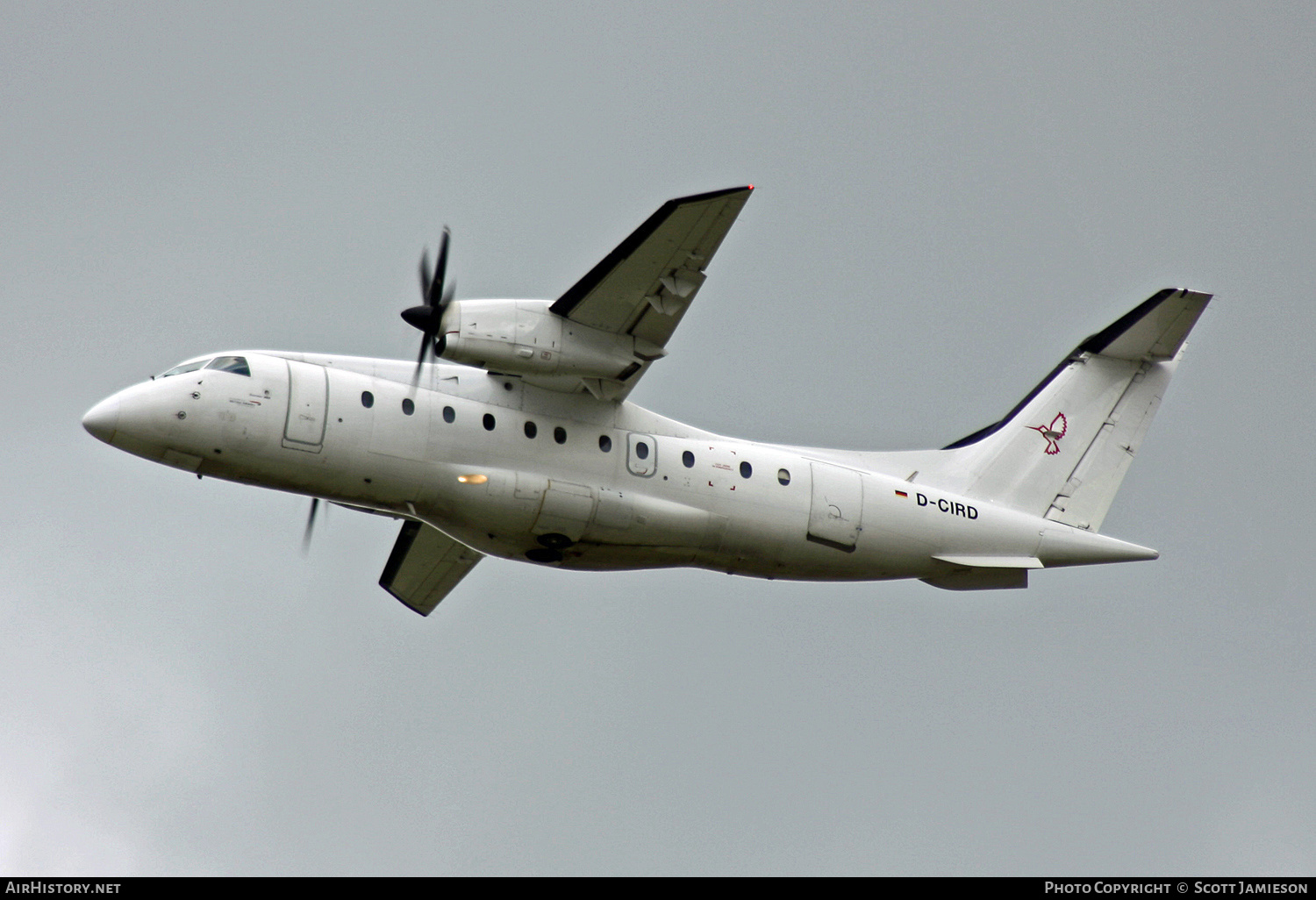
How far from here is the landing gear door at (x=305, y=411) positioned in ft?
57.4

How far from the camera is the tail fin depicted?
21.9 metres

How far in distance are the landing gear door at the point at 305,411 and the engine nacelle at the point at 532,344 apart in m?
1.73

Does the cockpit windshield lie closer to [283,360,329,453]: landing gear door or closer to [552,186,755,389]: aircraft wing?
[283,360,329,453]: landing gear door

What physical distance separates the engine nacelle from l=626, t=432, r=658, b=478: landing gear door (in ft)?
3.08

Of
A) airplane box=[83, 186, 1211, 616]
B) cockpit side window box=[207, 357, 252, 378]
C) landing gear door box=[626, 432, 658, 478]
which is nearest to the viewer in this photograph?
airplane box=[83, 186, 1211, 616]

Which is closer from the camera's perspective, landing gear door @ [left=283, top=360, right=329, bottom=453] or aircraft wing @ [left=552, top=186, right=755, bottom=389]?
aircraft wing @ [left=552, top=186, right=755, bottom=389]

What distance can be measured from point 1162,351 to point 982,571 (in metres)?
5.28

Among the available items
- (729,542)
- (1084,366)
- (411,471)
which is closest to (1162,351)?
(1084,366)

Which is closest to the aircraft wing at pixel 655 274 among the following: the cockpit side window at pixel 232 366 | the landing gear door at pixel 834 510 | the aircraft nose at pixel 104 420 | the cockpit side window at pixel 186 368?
the landing gear door at pixel 834 510

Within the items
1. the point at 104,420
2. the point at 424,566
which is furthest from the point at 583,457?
the point at 104,420

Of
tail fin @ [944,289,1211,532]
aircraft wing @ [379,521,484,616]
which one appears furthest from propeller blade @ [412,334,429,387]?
tail fin @ [944,289,1211,532]

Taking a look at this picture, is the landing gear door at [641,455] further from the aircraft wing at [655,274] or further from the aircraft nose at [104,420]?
Answer: the aircraft nose at [104,420]

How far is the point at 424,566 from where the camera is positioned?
71.9 feet

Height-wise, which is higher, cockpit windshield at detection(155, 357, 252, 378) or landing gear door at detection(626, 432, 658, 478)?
landing gear door at detection(626, 432, 658, 478)
